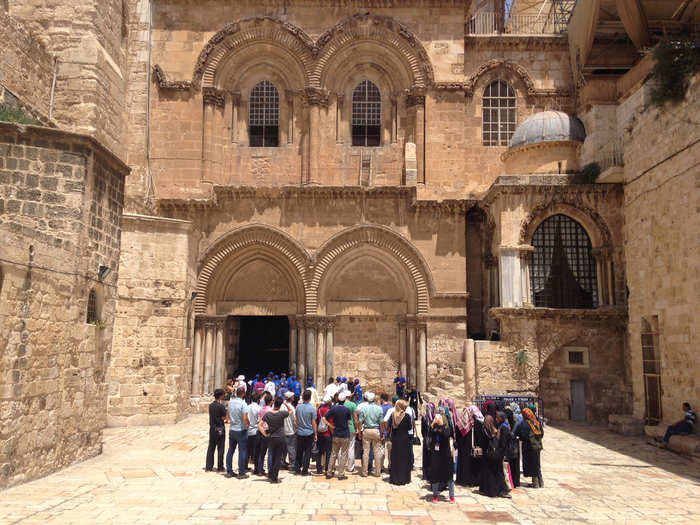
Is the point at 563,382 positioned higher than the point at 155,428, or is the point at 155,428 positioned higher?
the point at 563,382

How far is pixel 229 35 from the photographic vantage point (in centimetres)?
2062

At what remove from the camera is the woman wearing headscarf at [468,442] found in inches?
366

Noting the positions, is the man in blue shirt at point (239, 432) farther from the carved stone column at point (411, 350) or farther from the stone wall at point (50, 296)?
the carved stone column at point (411, 350)

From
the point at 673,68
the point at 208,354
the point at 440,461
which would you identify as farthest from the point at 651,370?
the point at 208,354

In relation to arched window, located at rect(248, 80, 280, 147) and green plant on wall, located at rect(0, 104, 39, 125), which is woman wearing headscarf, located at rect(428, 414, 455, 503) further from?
arched window, located at rect(248, 80, 280, 147)

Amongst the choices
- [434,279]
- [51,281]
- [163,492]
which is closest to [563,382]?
[434,279]

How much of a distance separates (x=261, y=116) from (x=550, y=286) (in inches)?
432

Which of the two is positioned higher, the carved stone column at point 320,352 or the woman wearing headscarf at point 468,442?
the carved stone column at point 320,352

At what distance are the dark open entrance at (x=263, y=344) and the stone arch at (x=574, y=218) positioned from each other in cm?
955

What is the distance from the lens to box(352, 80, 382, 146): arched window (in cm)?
2109

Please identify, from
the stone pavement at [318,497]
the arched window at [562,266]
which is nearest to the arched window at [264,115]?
the arched window at [562,266]

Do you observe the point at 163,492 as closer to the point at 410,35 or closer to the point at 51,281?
the point at 51,281

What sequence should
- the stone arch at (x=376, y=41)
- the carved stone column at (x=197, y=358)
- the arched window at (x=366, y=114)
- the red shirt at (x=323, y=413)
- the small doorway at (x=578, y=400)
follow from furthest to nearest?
the arched window at (x=366, y=114), the stone arch at (x=376, y=41), the carved stone column at (x=197, y=358), the small doorway at (x=578, y=400), the red shirt at (x=323, y=413)

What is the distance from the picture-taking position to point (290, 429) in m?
10.4
